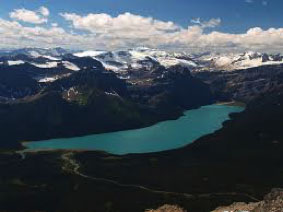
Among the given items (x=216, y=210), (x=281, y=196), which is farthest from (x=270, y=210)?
(x=216, y=210)

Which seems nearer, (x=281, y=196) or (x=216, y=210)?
(x=281, y=196)

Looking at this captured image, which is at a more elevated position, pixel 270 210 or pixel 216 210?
pixel 270 210

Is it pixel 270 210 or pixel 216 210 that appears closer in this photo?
pixel 270 210

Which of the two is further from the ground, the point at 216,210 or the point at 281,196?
the point at 281,196

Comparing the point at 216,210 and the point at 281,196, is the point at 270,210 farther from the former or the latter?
the point at 216,210
